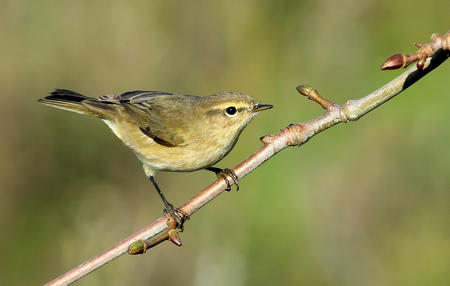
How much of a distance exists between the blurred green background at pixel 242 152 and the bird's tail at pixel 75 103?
135cm

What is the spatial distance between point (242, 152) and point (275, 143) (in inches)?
149

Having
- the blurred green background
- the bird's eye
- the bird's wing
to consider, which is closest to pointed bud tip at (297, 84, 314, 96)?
the bird's eye

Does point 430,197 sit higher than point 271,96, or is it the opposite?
point 271,96

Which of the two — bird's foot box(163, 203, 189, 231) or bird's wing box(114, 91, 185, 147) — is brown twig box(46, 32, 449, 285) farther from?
bird's wing box(114, 91, 185, 147)

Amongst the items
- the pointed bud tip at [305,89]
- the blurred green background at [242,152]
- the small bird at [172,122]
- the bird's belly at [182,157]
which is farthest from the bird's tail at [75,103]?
the pointed bud tip at [305,89]

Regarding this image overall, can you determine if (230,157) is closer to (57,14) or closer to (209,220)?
(209,220)

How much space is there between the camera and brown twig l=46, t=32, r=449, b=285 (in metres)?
2.82

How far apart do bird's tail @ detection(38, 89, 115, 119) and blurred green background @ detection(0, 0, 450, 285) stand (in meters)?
1.35

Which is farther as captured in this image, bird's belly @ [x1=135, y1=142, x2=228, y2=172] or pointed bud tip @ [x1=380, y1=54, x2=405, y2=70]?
bird's belly @ [x1=135, y1=142, x2=228, y2=172]

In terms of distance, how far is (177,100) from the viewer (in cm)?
532

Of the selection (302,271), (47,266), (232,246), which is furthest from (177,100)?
(47,266)

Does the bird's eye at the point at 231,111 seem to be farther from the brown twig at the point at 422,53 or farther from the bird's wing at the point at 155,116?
the brown twig at the point at 422,53

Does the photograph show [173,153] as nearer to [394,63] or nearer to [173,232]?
[173,232]

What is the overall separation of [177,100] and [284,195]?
180 cm
